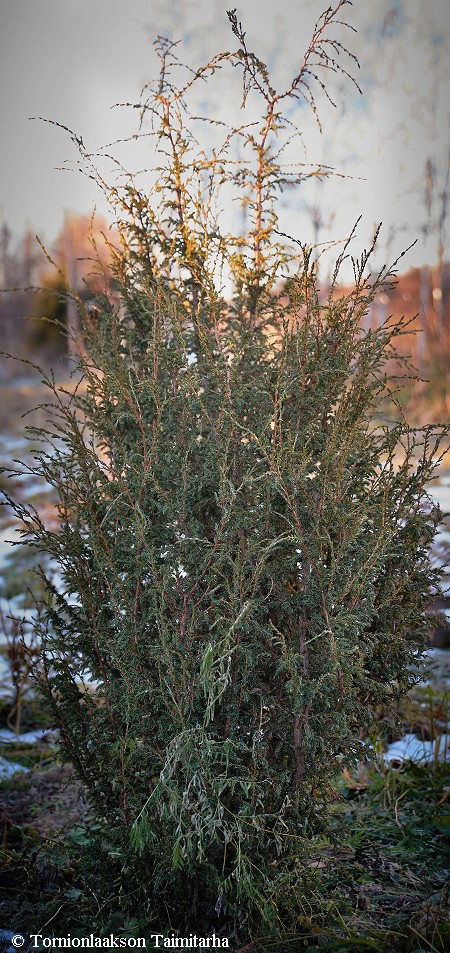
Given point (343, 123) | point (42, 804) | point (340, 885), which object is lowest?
point (340, 885)

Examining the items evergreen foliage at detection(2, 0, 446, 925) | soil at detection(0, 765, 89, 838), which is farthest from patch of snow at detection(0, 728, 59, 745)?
evergreen foliage at detection(2, 0, 446, 925)

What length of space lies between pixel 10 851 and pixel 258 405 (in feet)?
5.50

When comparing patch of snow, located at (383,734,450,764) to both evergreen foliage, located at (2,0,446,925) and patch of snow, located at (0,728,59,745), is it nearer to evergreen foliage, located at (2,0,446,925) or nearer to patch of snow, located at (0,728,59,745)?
evergreen foliage, located at (2,0,446,925)

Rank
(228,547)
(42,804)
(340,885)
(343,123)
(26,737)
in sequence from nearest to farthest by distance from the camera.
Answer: (228,547)
(340,885)
(42,804)
(26,737)
(343,123)

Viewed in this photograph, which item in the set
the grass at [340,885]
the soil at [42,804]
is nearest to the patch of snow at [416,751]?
the grass at [340,885]

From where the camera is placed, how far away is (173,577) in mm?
1632

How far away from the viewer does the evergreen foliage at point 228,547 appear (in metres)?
1.58

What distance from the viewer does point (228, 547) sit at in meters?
1.58

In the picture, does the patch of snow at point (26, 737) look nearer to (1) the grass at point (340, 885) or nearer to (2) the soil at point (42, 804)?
(2) the soil at point (42, 804)

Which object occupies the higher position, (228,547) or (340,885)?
(228,547)

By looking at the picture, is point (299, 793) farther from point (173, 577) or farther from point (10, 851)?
point (10, 851)

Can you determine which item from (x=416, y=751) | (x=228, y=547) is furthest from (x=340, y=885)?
(x=228, y=547)

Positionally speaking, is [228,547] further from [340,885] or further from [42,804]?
[42,804]

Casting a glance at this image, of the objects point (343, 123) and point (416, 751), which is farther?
point (343, 123)
